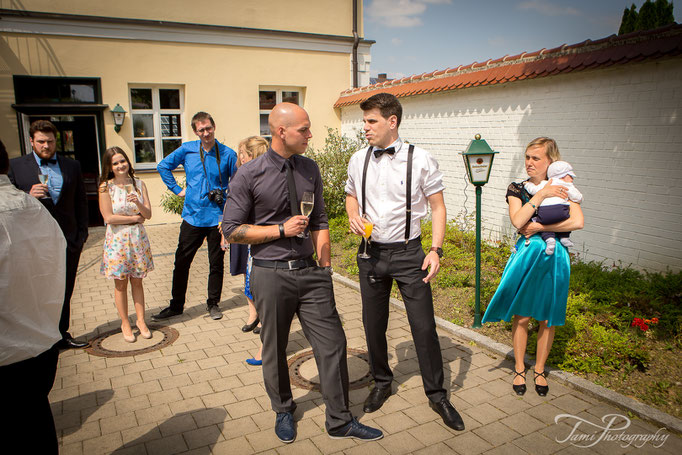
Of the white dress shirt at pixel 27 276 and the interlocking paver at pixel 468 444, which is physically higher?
the white dress shirt at pixel 27 276

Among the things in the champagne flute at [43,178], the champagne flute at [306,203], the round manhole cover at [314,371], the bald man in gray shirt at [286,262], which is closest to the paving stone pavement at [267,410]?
the round manhole cover at [314,371]

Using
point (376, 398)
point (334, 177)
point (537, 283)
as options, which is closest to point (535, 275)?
point (537, 283)

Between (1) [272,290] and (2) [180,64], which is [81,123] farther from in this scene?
(1) [272,290]

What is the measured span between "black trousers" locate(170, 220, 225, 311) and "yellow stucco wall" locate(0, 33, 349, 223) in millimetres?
6796

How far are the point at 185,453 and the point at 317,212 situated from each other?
183 cm

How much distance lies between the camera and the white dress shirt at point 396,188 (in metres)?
3.55

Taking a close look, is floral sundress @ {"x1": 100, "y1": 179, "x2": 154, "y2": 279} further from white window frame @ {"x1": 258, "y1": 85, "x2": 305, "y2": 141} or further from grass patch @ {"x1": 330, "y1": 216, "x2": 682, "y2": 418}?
white window frame @ {"x1": 258, "y1": 85, "x2": 305, "y2": 141}

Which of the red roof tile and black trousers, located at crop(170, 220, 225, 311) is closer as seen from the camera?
black trousers, located at crop(170, 220, 225, 311)

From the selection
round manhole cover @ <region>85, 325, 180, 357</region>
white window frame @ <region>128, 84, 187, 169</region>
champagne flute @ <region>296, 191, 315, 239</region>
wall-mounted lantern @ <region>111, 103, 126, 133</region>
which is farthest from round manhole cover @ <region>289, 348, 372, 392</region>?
white window frame @ <region>128, 84, 187, 169</region>

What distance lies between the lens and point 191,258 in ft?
18.8

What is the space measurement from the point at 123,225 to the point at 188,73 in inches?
320

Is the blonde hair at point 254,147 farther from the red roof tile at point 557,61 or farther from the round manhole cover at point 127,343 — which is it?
the red roof tile at point 557,61

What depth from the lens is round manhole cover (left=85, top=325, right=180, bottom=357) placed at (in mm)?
4816

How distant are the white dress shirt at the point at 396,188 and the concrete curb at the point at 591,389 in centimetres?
183
